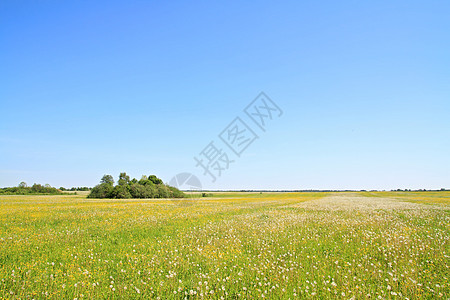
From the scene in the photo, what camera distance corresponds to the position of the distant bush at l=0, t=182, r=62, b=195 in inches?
2998

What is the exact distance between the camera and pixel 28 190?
80.7 metres

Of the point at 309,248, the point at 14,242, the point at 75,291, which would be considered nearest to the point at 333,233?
the point at 309,248

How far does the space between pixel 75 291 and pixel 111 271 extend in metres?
1.24

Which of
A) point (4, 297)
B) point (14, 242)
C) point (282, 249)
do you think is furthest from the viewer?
point (14, 242)

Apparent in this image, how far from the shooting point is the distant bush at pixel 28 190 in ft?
250

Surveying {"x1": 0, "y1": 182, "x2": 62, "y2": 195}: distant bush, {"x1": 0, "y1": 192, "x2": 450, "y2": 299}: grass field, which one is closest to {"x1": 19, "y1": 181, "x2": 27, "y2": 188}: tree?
{"x1": 0, "y1": 182, "x2": 62, "y2": 195}: distant bush

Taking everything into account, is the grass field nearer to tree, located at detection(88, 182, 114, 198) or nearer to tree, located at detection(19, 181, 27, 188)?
tree, located at detection(88, 182, 114, 198)

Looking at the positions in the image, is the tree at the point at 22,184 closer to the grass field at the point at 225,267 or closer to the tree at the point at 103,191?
the tree at the point at 103,191

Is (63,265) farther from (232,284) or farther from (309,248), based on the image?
(309,248)

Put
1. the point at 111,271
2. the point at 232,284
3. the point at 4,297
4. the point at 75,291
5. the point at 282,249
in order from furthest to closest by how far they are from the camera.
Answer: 1. the point at 282,249
2. the point at 111,271
3. the point at 232,284
4. the point at 75,291
5. the point at 4,297

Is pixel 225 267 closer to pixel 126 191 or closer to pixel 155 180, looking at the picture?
pixel 126 191

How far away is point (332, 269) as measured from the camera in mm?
5902

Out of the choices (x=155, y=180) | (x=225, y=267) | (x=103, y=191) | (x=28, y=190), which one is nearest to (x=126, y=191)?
(x=103, y=191)

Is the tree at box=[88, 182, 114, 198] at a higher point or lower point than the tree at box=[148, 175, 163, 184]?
lower
